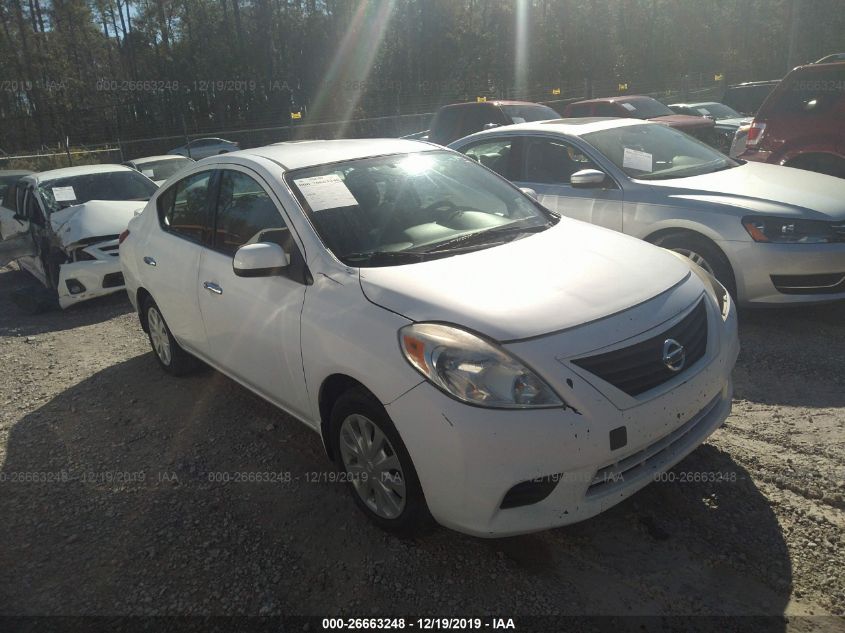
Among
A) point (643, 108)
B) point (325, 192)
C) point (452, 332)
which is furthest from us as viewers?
point (643, 108)

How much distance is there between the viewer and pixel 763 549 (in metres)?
2.60

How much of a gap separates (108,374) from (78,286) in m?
2.32

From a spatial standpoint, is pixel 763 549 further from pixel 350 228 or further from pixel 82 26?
pixel 82 26

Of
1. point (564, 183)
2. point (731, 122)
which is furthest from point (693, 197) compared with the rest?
point (731, 122)

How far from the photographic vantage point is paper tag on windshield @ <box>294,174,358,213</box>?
3311mm

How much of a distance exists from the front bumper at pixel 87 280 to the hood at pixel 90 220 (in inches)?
14.0

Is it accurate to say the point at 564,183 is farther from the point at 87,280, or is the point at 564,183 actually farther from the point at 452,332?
the point at 87,280

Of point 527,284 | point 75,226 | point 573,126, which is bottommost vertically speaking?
point 75,226

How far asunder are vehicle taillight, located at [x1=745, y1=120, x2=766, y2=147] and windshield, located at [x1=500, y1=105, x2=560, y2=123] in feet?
16.1

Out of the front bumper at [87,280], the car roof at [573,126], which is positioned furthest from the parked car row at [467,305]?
the front bumper at [87,280]

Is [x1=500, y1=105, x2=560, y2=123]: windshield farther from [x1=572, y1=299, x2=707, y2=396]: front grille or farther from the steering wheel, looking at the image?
[x1=572, y1=299, x2=707, y2=396]: front grille

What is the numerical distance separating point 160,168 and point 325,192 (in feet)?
34.9

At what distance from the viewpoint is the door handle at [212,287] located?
3.72m

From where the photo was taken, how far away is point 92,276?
718 centimetres
